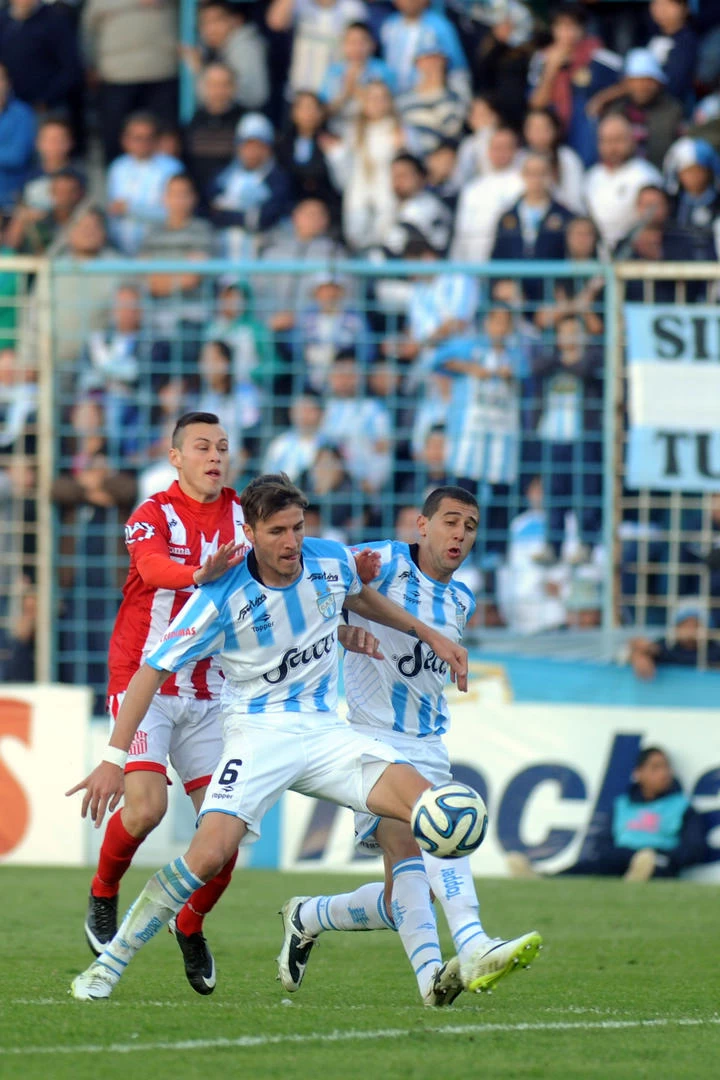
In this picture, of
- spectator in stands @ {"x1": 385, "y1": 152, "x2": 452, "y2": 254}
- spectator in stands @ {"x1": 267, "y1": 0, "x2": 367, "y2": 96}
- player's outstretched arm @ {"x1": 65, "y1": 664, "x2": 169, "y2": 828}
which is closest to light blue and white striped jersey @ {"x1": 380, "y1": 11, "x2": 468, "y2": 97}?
spectator in stands @ {"x1": 267, "y1": 0, "x2": 367, "y2": 96}

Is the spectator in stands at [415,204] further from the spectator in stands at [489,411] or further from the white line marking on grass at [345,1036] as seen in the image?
the white line marking on grass at [345,1036]

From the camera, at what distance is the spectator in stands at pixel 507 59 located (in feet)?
50.6

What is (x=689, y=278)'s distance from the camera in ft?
42.4

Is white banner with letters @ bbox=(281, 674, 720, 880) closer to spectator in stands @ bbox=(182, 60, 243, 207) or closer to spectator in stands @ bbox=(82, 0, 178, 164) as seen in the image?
spectator in stands @ bbox=(182, 60, 243, 207)

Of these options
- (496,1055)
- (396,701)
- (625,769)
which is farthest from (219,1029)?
(625,769)

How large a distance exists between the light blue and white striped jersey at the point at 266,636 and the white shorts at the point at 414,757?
0.48 m

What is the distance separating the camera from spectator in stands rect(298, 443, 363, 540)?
42.9 ft

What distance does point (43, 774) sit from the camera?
13.0 meters

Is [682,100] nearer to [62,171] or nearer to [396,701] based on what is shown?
[62,171]

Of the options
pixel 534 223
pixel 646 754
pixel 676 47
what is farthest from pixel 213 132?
pixel 646 754

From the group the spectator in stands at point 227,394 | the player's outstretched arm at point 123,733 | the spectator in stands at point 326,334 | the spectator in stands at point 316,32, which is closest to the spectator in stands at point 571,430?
the spectator in stands at point 326,334

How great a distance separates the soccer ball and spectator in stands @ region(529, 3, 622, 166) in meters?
9.72

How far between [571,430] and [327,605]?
6471mm

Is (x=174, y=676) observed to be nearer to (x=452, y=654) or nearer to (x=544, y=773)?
(x=452, y=654)
